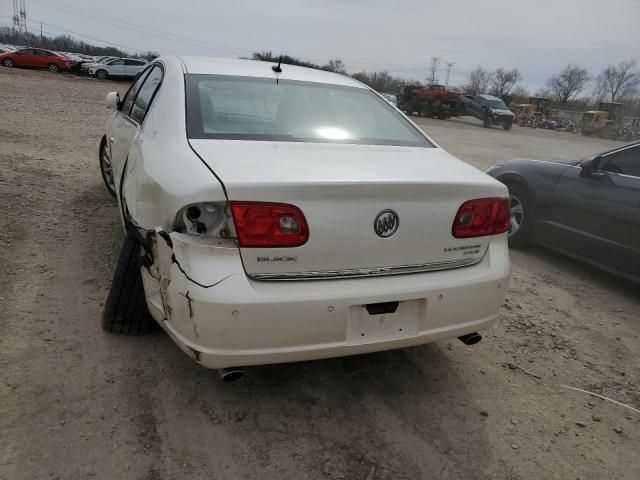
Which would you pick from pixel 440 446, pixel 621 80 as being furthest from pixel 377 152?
pixel 621 80

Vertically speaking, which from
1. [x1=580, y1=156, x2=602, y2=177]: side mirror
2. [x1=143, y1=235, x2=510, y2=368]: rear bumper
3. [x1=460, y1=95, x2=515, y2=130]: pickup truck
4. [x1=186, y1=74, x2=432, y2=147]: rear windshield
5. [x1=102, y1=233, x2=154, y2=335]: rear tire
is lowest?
[x1=102, y1=233, x2=154, y2=335]: rear tire

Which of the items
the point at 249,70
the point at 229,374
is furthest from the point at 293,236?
the point at 249,70

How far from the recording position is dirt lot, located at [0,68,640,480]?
2074 millimetres

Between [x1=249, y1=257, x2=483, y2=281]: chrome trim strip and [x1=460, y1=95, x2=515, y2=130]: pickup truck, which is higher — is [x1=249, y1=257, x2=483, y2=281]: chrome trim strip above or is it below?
below

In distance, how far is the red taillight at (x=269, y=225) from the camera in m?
1.95

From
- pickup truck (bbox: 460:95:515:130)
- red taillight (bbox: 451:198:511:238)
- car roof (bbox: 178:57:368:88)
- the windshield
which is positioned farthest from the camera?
the windshield

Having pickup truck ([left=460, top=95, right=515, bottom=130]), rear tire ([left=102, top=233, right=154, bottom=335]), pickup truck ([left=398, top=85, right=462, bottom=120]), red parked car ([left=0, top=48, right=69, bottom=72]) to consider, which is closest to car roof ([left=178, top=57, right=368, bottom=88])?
rear tire ([left=102, top=233, right=154, bottom=335])

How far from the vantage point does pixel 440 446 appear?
7.41 feet

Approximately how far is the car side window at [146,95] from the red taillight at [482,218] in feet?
6.95

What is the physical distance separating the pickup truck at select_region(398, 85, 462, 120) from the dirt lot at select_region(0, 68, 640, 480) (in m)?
30.0

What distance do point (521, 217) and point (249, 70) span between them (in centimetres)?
333

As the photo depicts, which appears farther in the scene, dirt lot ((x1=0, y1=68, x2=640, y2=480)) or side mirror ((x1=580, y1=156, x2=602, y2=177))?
side mirror ((x1=580, y1=156, x2=602, y2=177))

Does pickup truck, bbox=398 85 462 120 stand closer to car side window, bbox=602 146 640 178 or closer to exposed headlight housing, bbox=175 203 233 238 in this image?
car side window, bbox=602 146 640 178

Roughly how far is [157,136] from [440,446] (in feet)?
6.71
